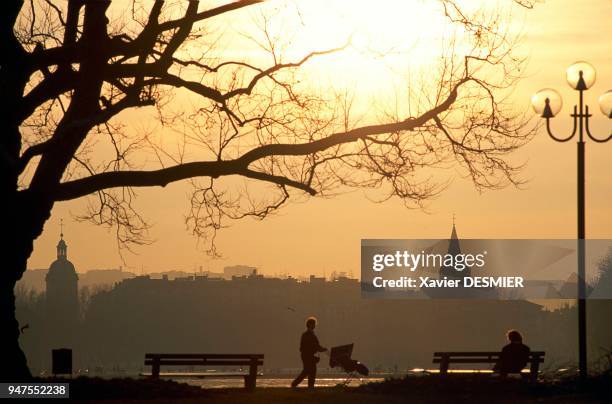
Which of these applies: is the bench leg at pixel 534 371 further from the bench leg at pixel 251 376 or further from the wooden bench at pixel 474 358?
the bench leg at pixel 251 376

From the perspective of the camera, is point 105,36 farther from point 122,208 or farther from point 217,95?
point 122,208

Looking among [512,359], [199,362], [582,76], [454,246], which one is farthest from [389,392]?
[454,246]

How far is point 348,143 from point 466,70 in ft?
8.15

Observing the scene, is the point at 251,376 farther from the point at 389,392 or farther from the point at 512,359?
the point at 512,359

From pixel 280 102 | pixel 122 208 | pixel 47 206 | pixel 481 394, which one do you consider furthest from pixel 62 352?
pixel 481 394

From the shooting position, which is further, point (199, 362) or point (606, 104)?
point (606, 104)

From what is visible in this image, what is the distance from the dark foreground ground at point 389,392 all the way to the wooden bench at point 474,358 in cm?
117

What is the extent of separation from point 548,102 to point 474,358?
6.41 m

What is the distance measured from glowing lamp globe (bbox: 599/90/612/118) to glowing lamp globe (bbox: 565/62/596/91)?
2.83 ft

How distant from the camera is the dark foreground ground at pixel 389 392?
2244 cm

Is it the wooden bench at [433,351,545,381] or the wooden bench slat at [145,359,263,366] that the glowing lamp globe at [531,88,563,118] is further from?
the wooden bench slat at [145,359,263,366]

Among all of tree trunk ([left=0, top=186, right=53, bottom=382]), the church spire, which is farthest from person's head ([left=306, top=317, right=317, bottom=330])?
the church spire

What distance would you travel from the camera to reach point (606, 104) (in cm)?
2762

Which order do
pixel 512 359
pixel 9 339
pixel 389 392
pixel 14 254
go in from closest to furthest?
pixel 9 339
pixel 14 254
pixel 389 392
pixel 512 359
